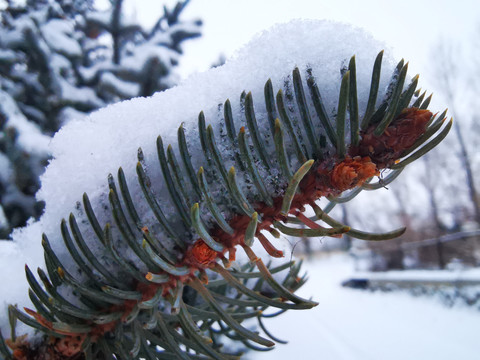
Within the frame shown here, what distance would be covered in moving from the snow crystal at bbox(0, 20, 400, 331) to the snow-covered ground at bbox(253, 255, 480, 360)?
1197 millimetres

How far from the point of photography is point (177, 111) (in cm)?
28

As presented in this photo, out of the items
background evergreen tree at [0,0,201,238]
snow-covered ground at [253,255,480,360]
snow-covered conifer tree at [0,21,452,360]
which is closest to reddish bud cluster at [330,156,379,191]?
snow-covered conifer tree at [0,21,452,360]

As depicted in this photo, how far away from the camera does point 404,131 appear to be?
0.74 feet

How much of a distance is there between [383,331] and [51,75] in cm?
329

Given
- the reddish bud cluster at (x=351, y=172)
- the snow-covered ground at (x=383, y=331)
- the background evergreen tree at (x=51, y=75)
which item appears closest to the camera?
the reddish bud cluster at (x=351, y=172)

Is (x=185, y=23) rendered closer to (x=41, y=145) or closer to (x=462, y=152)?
(x=41, y=145)

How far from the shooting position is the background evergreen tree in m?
0.80

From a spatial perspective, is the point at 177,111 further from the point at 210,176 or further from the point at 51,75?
the point at 51,75

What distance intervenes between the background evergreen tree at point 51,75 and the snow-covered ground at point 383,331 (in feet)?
3.34

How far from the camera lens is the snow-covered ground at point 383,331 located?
7.24ft

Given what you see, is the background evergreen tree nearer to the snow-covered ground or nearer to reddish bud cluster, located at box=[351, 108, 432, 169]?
reddish bud cluster, located at box=[351, 108, 432, 169]

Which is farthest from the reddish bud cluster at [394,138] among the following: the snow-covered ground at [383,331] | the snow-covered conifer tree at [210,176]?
the snow-covered ground at [383,331]

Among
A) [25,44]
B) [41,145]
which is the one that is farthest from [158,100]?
[25,44]

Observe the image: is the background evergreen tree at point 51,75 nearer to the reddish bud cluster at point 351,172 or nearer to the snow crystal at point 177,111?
the snow crystal at point 177,111
